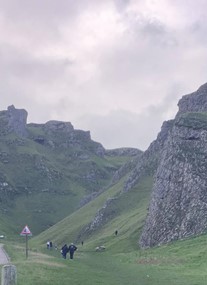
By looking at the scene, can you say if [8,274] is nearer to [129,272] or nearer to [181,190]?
[129,272]

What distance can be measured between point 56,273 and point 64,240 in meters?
111

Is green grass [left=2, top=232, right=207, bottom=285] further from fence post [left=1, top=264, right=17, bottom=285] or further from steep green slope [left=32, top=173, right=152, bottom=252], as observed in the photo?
steep green slope [left=32, top=173, right=152, bottom=252]

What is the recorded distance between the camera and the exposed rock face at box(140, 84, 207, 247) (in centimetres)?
9650

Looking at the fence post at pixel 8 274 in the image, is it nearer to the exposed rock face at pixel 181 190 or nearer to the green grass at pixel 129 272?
the green grass at pixel 129 272

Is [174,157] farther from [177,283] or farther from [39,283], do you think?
[39,283]

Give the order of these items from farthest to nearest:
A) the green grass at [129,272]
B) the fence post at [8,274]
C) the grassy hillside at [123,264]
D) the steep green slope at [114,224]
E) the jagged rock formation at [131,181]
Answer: the jagged rock formation at [131,181]
the steep green slope at [114,224]
the grassy hillside at [123,264]
the green grass at [129,272]
the fence post at [8,274]

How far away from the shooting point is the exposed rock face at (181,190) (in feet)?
317

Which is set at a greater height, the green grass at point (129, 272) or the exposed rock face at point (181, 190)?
the exposed rock face at point (181, 190)

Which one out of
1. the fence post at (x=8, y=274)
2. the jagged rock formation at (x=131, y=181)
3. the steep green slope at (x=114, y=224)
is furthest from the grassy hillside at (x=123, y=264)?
the jagged rock formation at (x=131, y=181)

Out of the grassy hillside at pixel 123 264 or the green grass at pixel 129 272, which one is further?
the grassy hillside at pixel 123 264

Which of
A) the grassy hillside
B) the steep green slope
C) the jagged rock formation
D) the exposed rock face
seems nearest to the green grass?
the grassy hillside

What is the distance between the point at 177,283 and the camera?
45.0 m

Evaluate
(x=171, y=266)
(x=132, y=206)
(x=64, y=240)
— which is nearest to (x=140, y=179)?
(x=132, y=206)

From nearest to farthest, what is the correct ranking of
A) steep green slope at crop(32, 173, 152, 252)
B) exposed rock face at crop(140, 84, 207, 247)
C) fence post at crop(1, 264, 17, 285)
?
1. fence post at crop(1, 264, 17, 285)
2. exposed rock face at crop(140, 84, 207, 247)
3. steep green slope at crop(32, 173, 152, 252)
